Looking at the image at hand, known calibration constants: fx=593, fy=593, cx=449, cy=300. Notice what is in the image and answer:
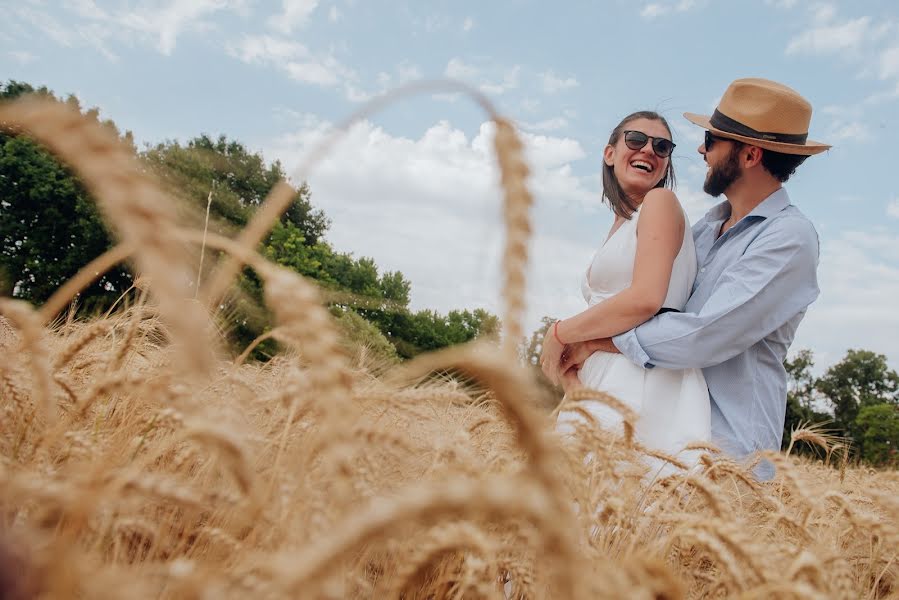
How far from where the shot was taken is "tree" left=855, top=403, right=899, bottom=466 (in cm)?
1911

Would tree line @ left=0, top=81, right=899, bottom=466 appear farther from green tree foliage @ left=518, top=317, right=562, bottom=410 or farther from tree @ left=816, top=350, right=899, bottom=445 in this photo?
green tree foliage @ left=518, top=317, right=562, bottom=410

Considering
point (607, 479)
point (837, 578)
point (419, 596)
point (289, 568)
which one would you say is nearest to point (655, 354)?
point (607, 479)

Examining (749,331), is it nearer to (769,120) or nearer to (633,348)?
(633,348)

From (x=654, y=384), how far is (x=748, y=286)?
631 millimetres

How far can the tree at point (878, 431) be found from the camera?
1911 cm

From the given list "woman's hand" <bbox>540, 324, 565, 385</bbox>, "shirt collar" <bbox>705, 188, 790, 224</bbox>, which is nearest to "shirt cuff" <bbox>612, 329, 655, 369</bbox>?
"woman's hand" <bbox>540, 324, 565, 385</bbox>

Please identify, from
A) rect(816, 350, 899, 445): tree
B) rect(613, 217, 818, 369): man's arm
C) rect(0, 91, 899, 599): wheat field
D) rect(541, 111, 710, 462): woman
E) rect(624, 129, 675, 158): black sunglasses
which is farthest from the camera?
rect(816, 350, 899, 445): tree

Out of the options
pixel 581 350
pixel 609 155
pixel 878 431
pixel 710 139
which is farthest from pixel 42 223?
pixel 878 431

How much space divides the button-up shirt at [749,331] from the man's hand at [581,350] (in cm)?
15

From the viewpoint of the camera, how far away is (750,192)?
3.32m

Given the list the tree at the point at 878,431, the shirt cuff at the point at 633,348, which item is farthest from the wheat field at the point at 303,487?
the tree at the point at 878,431

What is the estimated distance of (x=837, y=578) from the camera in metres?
1.06

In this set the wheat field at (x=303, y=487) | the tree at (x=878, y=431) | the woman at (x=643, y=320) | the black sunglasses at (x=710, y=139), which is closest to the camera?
the wheat field at (x=303, y=487)

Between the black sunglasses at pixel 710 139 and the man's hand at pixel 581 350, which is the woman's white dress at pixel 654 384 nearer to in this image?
the man's hand at pixel 581 350
